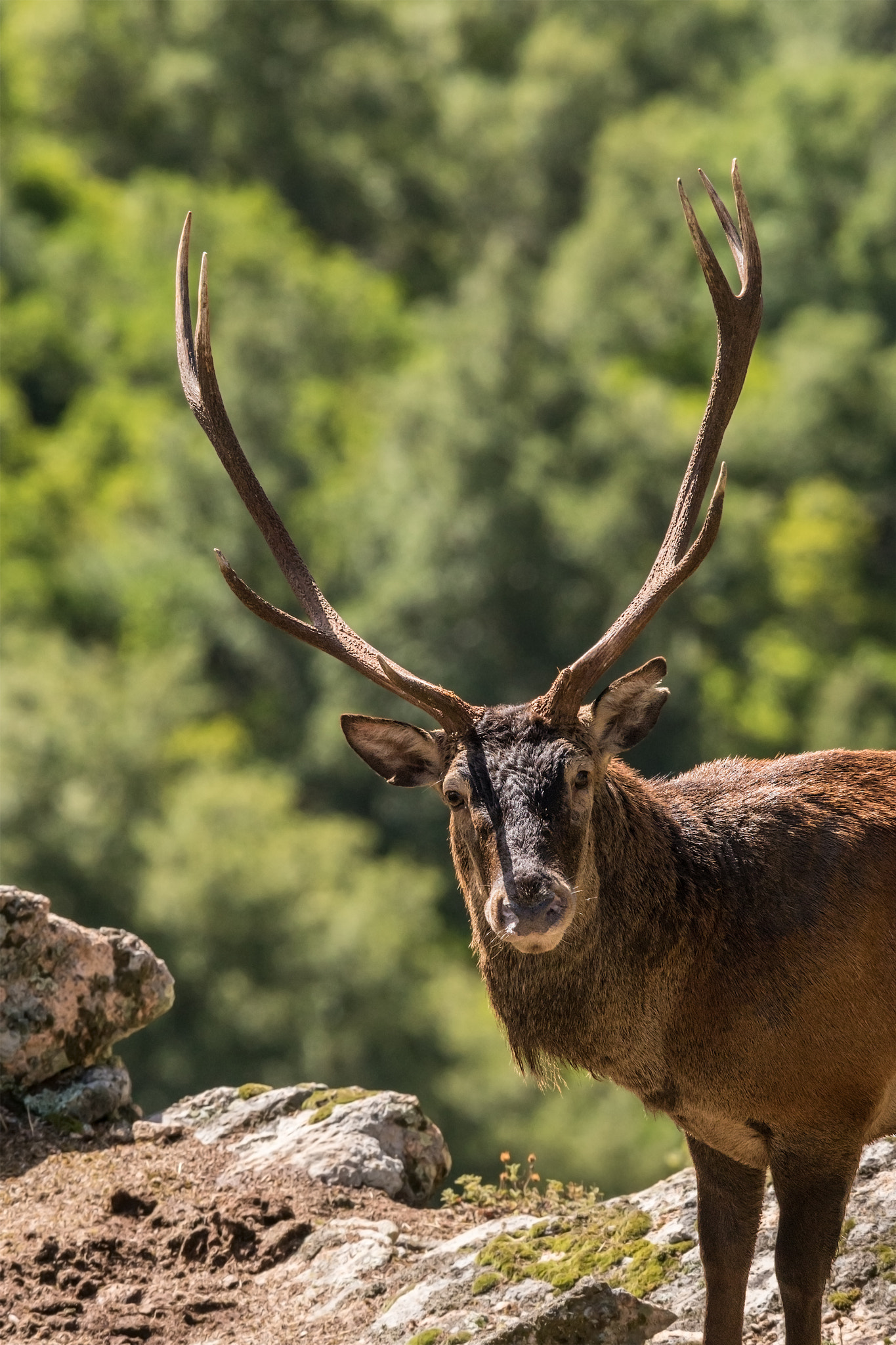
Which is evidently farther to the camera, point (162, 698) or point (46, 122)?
point (46, 122)

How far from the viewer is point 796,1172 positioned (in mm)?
7105

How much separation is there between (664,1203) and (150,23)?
10087 centimetres

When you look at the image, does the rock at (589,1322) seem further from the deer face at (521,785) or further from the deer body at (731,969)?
the deer face at (521,785)

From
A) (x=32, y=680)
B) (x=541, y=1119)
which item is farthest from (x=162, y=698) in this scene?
(x=541, y=1119)

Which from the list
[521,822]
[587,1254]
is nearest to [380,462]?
[587,1254]

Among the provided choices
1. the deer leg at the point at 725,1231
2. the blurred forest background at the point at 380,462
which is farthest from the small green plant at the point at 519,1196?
the blurred forest background at the point at 380,462

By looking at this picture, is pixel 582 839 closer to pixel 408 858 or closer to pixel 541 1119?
pixel 541 1119

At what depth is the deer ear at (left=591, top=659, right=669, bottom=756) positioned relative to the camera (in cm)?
754

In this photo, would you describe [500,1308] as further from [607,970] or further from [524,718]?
[524,718]

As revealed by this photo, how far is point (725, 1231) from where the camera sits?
24.6 feet

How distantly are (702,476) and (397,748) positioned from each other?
1.75m

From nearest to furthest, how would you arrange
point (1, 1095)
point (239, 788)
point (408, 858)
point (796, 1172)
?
point (796, 1172) < point (1, 1095) < point (239, 788) < point (408, 858)

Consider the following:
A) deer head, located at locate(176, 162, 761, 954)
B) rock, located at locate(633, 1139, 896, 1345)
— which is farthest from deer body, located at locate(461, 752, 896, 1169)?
rock, located at locate(633, 1139, 896, 1345)

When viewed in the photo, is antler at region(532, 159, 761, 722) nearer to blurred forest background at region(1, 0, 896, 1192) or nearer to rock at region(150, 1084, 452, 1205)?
rock at region(150, 1084, 452, 1205)
